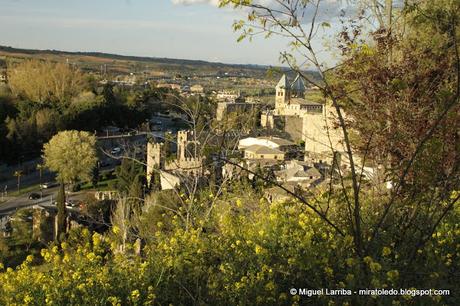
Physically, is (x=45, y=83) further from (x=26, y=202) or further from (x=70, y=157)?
(x=26, y=202)

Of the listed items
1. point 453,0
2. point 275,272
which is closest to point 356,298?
point 275,272

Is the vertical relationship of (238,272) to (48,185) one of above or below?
above

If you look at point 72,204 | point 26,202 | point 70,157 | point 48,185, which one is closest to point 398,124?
point 72,204

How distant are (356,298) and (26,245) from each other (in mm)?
17027

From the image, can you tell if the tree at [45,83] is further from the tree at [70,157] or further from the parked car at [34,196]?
the parked car at [34,196]

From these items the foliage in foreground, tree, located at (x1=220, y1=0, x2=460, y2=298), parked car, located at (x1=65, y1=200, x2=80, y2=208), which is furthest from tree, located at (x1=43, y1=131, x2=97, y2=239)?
the foliage in foreground

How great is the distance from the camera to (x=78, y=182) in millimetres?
28688

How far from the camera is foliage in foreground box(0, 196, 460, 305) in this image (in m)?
3.00

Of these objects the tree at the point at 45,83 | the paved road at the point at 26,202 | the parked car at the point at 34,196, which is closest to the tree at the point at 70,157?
the paved road at the point at 26,202

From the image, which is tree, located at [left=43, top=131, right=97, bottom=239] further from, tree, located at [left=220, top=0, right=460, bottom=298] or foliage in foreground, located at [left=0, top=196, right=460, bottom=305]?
foliage in foreground, located at [left=0, top=196, right=460, bottom=305]

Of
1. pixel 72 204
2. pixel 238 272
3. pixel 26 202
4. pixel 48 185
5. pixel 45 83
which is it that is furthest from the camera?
pixel 45 83

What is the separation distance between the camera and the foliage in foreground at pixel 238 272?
300 cm

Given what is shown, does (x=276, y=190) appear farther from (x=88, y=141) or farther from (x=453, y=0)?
(x=88, y=141)

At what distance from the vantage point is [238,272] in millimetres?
3514
